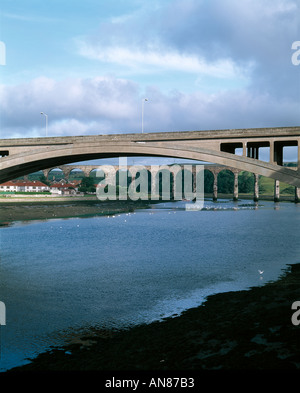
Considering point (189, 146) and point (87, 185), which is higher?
point (189, 146)

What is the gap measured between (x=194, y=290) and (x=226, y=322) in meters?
4.52

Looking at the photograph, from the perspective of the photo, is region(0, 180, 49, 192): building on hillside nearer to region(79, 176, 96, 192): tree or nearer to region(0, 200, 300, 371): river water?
region(79, 176, 96, 192): tree

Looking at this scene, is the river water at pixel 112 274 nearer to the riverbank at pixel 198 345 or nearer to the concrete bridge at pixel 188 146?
the riverbank at pixel 198 345

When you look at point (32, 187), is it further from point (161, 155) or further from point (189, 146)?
point (189, 146)

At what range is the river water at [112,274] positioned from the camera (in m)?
13.2

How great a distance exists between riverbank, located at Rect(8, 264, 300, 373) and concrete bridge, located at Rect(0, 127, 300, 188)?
1878cm

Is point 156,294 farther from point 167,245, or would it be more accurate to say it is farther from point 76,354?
point 167,245

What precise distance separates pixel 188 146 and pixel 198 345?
983 inches

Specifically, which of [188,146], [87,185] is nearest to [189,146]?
[188,146]

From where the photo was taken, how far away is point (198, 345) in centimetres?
1101

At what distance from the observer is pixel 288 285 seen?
17.5 metres

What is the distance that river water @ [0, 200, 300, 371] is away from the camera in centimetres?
1320

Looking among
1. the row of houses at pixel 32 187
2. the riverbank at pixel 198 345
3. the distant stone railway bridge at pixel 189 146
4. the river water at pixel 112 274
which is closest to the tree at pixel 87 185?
the row of houses at pixel 32 187

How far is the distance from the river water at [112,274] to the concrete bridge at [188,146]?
257 inches
